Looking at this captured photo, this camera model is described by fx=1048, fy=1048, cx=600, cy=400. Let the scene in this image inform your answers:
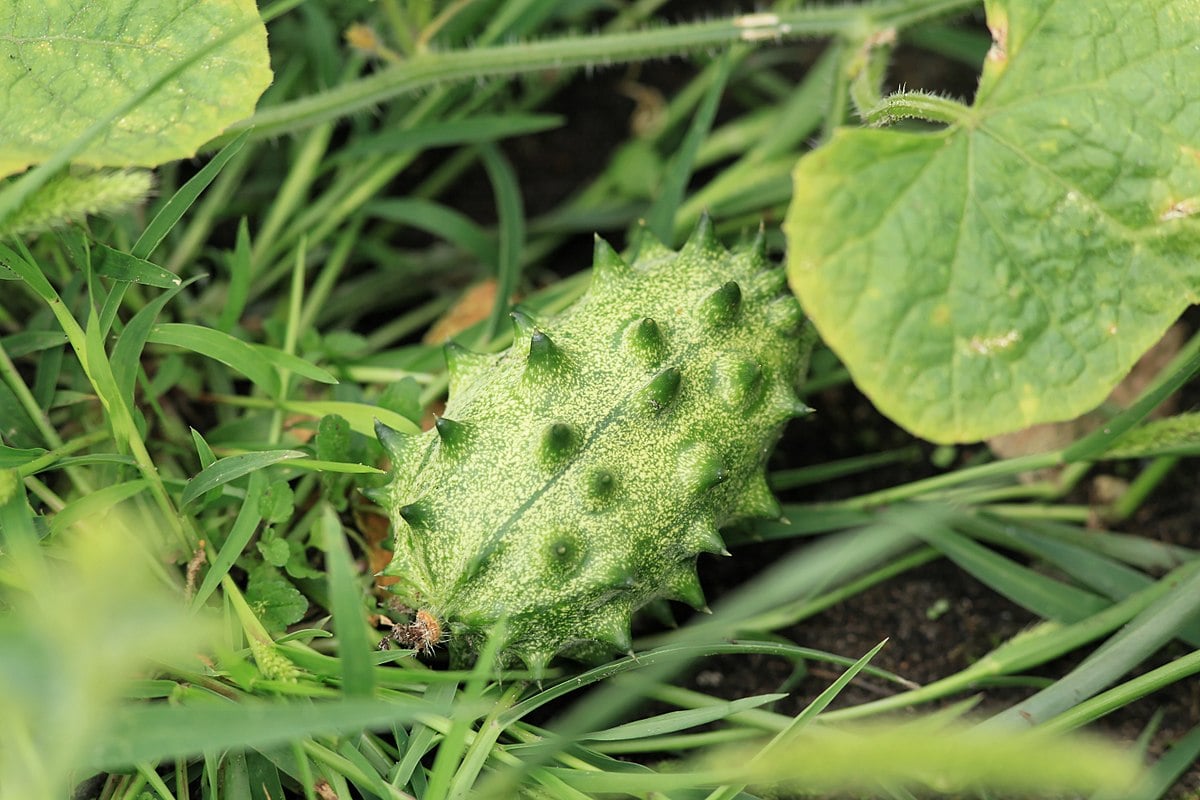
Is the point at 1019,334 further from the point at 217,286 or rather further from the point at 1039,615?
the point at 217,286

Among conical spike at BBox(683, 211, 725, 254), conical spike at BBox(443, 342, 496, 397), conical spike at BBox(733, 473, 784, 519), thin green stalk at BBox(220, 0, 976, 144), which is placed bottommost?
conical spike at BBox(733, 473, 784, 519)

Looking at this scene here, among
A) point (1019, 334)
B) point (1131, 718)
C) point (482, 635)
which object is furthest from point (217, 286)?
point (1131, 718)

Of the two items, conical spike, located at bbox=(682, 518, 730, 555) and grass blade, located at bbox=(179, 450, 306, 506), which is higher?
grass blade, located at bbox=(179, 450, 306, 506)

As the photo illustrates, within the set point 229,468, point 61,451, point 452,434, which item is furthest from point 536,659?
point 61,451

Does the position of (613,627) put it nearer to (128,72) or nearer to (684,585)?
(684,585)

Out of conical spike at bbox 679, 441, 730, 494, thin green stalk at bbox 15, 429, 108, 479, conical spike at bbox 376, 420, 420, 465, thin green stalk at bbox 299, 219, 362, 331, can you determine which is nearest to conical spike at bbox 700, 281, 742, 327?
conical spike at bbox 679, 441, 730, 494

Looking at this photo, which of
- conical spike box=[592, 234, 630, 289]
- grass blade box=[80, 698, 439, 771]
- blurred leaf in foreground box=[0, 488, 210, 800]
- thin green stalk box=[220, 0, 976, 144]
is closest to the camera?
blurred leaf in foreground box=[0, 488, 210, 800]

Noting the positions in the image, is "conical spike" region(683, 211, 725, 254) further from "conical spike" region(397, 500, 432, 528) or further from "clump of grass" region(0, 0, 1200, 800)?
"conical spike" region(397, 500, 432, 528)
